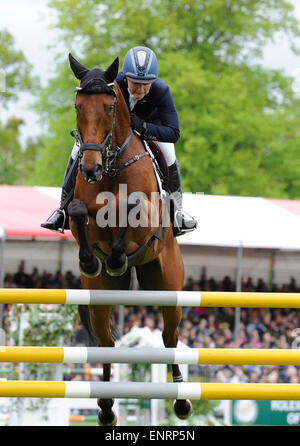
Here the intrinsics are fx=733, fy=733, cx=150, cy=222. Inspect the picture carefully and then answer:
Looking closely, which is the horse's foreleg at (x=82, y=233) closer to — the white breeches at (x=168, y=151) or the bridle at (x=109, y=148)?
the bridle at (x=109, y=148)

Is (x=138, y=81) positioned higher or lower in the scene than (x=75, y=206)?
higher

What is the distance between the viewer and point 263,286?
1806cm

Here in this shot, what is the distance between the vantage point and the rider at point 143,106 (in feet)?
16.8

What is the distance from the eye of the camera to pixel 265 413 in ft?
37.4

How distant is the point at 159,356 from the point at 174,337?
1.60 meters

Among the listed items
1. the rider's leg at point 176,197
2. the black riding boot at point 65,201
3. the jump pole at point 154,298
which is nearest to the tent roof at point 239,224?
the rider's leg at point 176,197

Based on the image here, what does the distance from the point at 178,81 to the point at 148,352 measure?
1799 cm

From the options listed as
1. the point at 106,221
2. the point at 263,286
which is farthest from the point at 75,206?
the point at 263,286

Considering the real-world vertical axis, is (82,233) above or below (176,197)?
below

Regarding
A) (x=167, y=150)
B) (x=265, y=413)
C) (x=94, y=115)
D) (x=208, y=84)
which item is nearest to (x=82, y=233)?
(x=94, y=115)

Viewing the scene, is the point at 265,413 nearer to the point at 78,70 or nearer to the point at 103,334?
the point at 103,334

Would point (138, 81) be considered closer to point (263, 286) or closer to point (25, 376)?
point (25, 376)

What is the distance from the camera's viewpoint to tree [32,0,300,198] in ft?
72.8

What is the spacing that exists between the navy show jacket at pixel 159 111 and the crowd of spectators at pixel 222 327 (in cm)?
659
